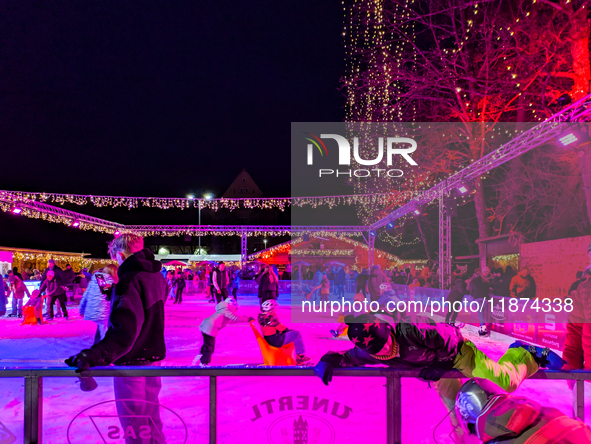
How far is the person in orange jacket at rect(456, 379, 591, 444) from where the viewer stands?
57.5 inches

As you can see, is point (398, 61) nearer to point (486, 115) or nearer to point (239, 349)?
point (486, 115)

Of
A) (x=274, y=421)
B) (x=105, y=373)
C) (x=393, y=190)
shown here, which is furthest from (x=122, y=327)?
(x=393, y=190)

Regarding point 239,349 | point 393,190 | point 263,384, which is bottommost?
point 239,349

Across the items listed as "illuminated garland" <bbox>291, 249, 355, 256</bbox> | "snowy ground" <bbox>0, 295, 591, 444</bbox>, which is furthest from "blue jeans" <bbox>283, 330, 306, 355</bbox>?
"illuminated garland" <bbox>291, 249, 355, 256</bbox>

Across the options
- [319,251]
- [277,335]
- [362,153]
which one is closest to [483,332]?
[277,335]

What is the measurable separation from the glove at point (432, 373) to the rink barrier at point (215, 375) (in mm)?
69

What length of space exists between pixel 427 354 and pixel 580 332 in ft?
7.77

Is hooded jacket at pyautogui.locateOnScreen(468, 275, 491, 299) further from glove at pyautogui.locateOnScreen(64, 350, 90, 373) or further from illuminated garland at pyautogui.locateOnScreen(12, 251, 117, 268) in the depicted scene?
illuminated garland at pyautogui.locateOnScreen(12, 251, 117, 268)

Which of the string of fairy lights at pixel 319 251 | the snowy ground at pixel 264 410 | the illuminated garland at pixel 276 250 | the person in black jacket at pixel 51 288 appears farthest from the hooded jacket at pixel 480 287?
the illuminated garland at pixel 276 250

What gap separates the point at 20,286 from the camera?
39.6ft

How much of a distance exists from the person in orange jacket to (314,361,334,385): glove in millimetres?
624

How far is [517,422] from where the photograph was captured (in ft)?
5.05

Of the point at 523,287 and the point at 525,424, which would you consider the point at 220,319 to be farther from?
the point at 523,287

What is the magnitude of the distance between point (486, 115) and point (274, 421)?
1500 centimetres
